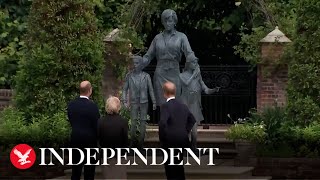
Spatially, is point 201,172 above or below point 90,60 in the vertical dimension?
below

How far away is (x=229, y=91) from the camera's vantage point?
20953 mm

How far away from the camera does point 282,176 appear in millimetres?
16391

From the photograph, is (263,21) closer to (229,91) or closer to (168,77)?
(229,91)

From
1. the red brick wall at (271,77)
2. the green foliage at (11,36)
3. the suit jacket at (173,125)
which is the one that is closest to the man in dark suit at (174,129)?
the suit jacket at (173,125)

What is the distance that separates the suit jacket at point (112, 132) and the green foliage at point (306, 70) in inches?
197

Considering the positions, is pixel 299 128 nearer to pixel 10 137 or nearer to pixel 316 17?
pixel 316 17

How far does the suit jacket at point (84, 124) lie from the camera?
12602mm

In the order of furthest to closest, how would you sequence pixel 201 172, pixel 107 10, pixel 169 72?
pixel 107 10 → pixel 169 72 → pixel 201 172

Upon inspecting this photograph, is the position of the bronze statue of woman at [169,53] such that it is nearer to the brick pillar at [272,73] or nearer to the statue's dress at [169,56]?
the statue's dress at [169,56]

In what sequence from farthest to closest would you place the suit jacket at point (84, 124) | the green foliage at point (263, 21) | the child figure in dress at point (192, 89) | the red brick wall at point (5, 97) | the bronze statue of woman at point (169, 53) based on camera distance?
the red brick wall at point (5, 97) → the green foliage at point (263, 21) → the bronze statue of woman at point (169, 53) → the child figure in dress at point (192, 89) → the suit jacket at point (84, 124)

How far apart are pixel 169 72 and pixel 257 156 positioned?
215cm

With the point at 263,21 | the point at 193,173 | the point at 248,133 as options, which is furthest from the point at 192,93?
the point at 263,21

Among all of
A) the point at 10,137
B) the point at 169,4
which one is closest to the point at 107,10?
the point at 169,4

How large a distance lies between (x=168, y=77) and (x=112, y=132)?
3751mm
